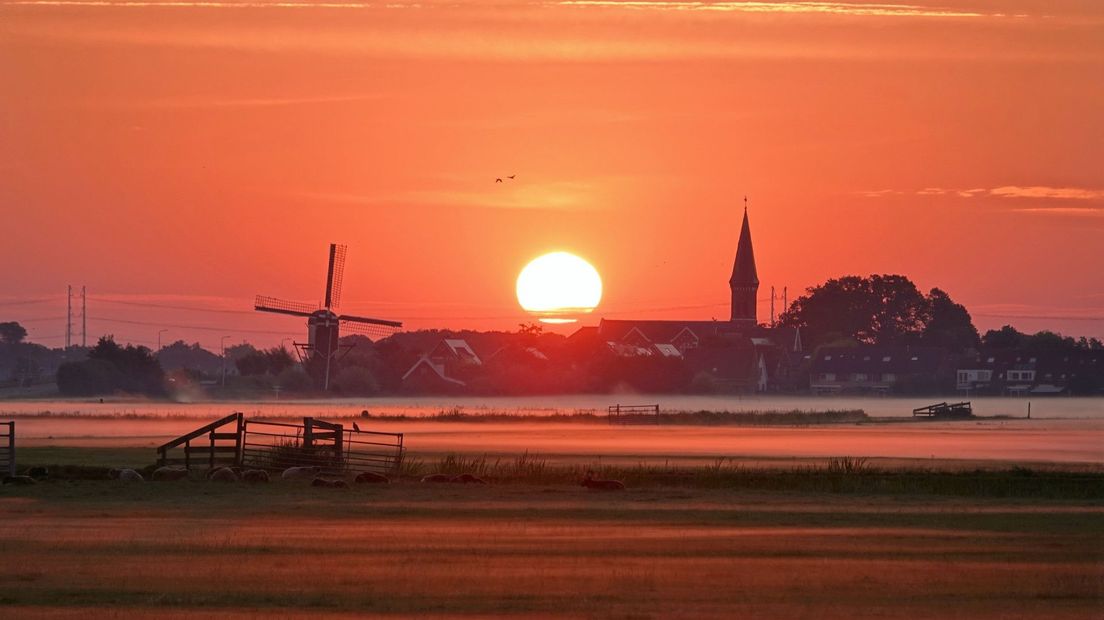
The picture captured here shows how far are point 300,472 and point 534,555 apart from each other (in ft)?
69.4

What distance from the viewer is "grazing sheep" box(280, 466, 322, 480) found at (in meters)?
49.8

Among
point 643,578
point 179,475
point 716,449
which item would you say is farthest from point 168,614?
point 716,449

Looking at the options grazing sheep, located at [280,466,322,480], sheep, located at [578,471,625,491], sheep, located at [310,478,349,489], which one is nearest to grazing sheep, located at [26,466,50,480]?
grazing sheep, located at [280,466,322,480]

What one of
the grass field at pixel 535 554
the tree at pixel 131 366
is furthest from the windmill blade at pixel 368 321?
the grass field at pixel 535 554

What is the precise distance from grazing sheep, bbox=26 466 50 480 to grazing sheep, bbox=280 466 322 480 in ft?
23.9

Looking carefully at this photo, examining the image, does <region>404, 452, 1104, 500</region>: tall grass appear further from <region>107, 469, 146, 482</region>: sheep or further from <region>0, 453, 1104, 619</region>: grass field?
A: <region>107, 469, 146, 482</region>: sheep

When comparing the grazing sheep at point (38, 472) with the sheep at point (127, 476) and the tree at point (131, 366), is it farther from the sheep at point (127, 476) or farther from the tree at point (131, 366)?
the tree at point (131, 366)

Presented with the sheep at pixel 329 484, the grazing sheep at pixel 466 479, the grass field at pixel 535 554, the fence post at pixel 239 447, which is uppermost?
the fence post at pixel 239 447

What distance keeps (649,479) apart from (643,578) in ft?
75.8

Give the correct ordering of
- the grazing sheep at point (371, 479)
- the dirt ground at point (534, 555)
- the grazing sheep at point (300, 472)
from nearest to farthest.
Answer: the dirt ground at point (534, 555)
the grazing sheep at point (371, 479)
the grazing sheep at point (300, 472)

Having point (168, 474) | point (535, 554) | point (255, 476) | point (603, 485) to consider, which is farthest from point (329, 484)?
point (535, 554)

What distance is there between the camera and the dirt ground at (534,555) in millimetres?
25312

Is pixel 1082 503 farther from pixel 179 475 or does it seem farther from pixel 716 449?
pixel 716 449

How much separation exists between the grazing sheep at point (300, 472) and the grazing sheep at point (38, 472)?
7.28 m
